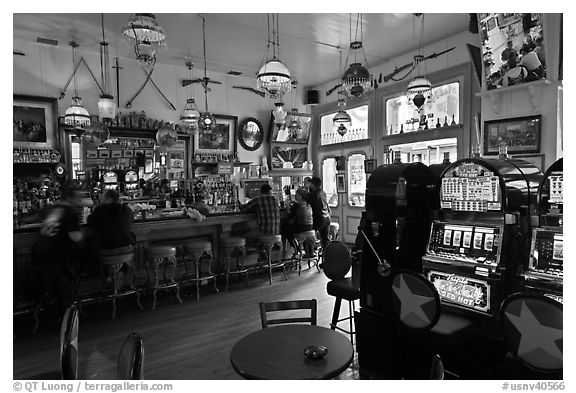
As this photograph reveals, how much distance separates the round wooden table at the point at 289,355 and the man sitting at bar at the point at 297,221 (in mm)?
3525

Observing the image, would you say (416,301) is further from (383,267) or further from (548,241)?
(548,241)

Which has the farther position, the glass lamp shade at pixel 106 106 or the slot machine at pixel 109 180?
the slot machine at pixel 109 180

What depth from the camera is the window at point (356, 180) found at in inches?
340

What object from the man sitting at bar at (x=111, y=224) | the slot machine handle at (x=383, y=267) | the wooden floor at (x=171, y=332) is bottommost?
the wooden floor at (x=171, y=332)

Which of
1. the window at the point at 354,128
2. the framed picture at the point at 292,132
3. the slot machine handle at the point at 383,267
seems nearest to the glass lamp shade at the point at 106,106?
the framed picture at the point at 292,132

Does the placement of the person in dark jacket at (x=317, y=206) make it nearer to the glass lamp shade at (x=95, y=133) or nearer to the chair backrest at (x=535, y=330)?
the glass lamp shade at (x=95, y=133)

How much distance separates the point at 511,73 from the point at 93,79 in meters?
6.59

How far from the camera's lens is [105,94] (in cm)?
584

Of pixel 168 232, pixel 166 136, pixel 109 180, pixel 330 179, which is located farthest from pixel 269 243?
pixel 330 179

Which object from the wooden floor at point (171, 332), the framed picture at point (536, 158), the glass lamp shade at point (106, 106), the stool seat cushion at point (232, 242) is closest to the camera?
the wooden floor at point (171, 332)

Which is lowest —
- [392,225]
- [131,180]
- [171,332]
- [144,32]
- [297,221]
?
[171,332]

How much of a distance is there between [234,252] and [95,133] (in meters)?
2.92

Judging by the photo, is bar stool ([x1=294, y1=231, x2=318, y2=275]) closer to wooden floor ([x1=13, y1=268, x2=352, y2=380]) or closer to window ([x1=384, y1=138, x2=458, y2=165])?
wooden floor ([x1=13, y1=268, x2=352, y2=380])

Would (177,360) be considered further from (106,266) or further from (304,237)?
(304,237)
